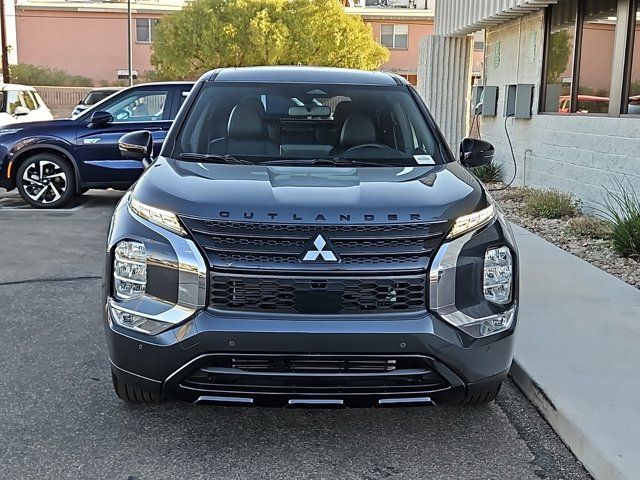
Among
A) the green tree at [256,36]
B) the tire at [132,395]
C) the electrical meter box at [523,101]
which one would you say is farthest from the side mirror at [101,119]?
the green tree at [256,36]

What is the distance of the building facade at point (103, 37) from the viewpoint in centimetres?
4809

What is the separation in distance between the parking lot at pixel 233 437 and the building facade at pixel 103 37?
→ 1789 inches

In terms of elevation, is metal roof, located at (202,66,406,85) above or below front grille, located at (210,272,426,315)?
above

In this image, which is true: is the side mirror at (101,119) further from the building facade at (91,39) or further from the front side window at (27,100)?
the building facade at (91,39)

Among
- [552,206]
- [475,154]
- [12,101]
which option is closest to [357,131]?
[475,154]

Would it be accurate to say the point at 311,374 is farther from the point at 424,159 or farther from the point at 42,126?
the point at 42,126

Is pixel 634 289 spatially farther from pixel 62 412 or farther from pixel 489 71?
pixel 489 71

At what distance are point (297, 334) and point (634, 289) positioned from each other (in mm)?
3993

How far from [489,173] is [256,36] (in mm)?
26011

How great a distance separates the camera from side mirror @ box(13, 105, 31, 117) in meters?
15.2

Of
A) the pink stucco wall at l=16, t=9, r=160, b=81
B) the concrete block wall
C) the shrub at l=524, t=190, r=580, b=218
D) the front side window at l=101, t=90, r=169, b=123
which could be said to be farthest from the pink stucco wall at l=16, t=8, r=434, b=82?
the shrub at l=524, t=190, r=580, b=218

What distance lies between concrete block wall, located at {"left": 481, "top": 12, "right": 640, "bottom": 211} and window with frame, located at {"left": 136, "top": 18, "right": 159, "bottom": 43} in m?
37.3

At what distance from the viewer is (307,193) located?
358 cm

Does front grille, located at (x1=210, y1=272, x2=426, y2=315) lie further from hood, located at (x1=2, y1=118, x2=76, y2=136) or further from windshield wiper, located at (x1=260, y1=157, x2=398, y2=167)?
hood, located at (x1=2, y1=118, x2=76, y2=136)
